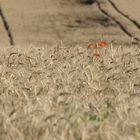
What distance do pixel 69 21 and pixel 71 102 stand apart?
31.6 metres

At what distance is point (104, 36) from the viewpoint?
3081cm

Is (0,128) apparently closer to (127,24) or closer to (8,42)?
(8,42)

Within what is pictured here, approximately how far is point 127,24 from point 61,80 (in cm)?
2840

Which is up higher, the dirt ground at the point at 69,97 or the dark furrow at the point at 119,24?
the dark furrow at the point at 119,24

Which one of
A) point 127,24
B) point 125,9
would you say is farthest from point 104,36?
point 125,9

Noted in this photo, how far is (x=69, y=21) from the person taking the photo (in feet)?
113

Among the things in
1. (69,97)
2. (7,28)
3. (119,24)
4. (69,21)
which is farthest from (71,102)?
(69,21)

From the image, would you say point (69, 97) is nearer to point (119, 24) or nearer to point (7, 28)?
point (119, 24)

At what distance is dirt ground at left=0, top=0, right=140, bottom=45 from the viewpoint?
102ft

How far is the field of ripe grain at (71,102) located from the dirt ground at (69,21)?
81.1ft

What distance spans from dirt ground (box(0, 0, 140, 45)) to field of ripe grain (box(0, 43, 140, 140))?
24.7m

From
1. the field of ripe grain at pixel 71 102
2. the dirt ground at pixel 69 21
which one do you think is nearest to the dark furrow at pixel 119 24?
the dirt ground at pixel 69 21

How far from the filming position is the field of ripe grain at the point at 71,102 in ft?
8.35

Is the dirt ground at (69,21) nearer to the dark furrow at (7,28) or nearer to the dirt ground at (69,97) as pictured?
the dark furrow at (7,28)
